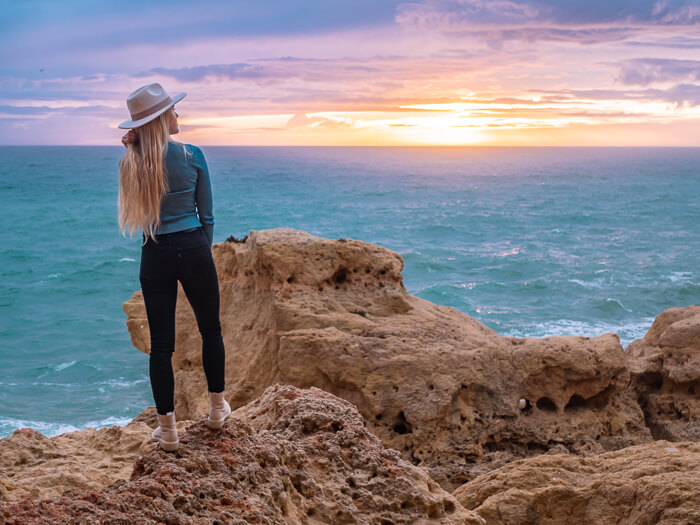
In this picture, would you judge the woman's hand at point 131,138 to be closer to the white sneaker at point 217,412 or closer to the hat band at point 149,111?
the hat band at point 149,111

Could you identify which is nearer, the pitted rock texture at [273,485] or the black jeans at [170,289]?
the pitted rock texture at [273,485]

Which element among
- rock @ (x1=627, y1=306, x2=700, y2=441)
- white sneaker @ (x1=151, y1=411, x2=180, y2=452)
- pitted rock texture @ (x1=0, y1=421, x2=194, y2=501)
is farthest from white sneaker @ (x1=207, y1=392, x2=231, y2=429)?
rock @ (x1=627, y1=306, x2=700, y2=441)

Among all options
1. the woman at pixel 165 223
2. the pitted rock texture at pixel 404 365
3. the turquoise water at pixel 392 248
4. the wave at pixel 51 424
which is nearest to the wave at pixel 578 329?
the turquoise water at pixel 392 248

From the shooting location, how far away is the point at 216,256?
786 cm

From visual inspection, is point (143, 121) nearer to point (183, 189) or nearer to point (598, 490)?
point (183, 189)

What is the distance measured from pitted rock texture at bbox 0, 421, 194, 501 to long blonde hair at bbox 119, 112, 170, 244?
1.39m

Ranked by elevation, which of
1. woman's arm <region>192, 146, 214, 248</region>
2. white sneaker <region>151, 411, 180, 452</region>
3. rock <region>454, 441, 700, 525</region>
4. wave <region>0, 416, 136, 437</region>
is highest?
woman's arm <region>192, 146, 214, 248</region>

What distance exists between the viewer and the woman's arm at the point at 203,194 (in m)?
3.14

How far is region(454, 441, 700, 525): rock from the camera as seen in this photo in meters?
3.43

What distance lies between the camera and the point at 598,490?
149 inches

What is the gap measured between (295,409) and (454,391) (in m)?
2.64

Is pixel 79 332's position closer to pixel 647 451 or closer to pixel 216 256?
pixel 216 256

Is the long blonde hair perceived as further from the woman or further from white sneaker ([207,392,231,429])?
white sneaker ([207,392,231,429])

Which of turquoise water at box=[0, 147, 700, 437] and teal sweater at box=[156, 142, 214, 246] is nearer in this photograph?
teal sweater at box=[156, 142, 214, 246]
